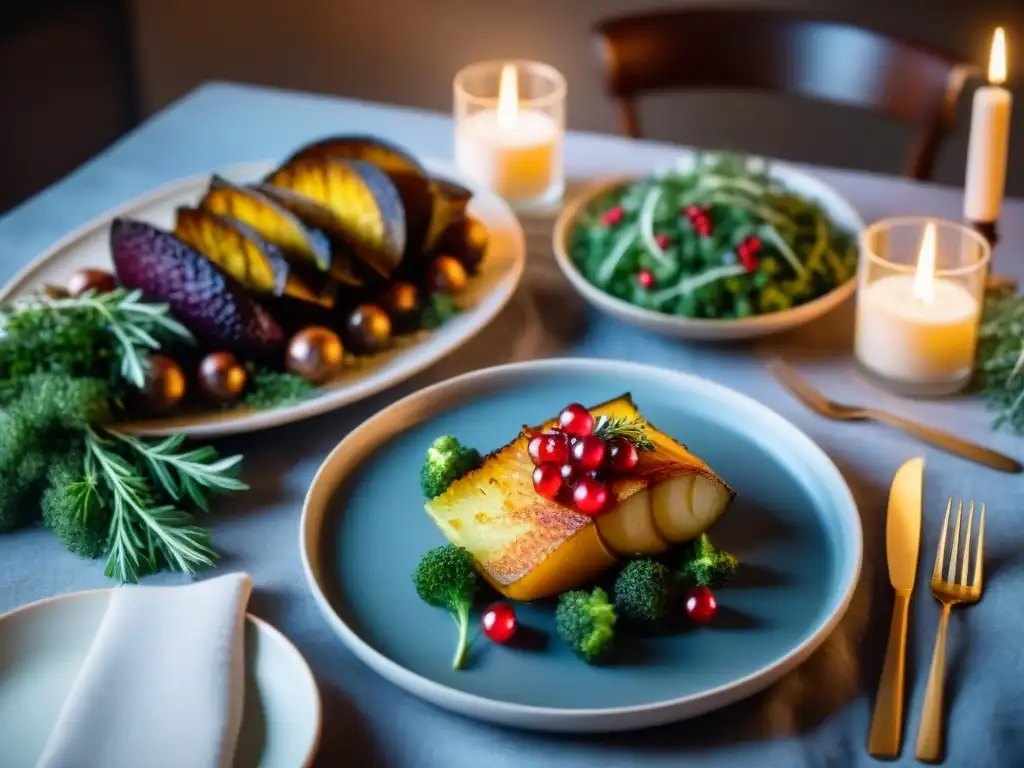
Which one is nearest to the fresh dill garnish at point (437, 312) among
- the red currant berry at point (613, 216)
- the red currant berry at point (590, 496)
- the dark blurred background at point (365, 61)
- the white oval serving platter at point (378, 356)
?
the white oval serving platter at point (378, 356)

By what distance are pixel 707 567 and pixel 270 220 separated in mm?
666

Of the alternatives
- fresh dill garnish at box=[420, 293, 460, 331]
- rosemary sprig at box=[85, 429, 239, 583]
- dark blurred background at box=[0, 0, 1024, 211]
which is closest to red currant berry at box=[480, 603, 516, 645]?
rosemary sprig at box=[85, 429, 239, 583]

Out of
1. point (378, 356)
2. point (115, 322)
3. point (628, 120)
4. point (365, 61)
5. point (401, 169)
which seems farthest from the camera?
point (365, 61)

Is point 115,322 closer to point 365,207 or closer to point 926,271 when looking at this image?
point 365,207

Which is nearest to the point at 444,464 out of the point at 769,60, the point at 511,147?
the point at 511,147

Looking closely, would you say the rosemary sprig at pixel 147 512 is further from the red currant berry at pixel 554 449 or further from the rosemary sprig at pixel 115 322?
the red currant berry at pixel 554 449

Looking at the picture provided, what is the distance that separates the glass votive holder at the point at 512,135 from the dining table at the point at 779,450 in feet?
0.15

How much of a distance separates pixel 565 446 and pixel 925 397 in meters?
0.52

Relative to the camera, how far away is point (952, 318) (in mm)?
1273

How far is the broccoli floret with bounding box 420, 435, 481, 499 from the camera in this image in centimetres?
111

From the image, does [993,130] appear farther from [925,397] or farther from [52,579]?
[52,579]

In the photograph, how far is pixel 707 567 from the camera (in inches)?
39.4

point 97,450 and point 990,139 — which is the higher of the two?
point 990,139

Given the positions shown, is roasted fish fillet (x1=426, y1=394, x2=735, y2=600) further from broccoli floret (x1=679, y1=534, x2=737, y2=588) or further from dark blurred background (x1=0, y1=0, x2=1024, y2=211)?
dark blurred background (x1=0, y1=0, x2=1024, y2=211)
